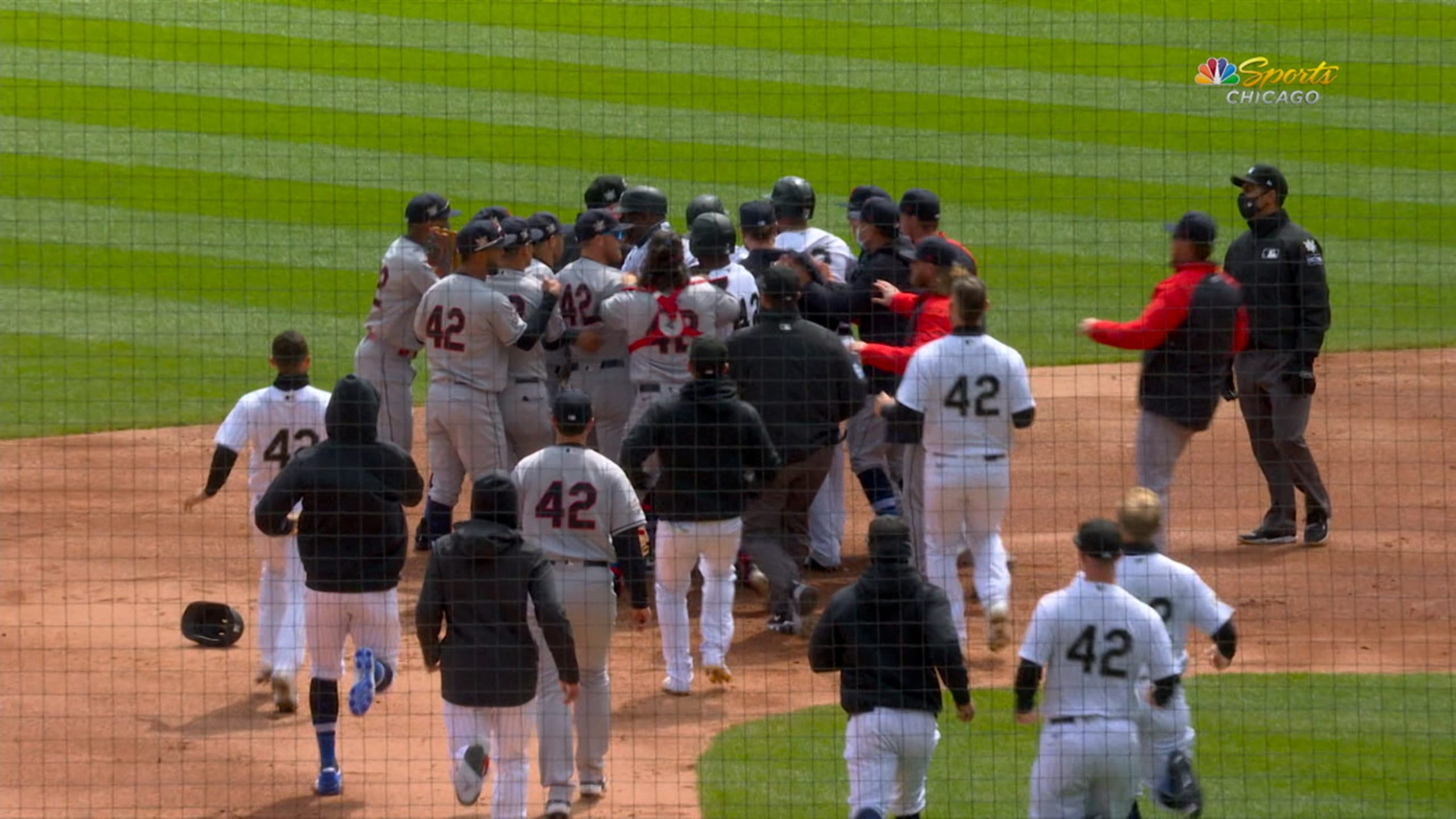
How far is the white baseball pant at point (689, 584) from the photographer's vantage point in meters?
8.19

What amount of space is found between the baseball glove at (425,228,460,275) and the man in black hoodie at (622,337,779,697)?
7.62 feet

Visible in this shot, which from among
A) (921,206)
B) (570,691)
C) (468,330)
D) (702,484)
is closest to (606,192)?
(468,330)

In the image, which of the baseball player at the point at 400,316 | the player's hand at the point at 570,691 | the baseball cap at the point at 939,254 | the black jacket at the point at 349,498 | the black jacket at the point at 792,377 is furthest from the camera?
the baseball player at the point at 400,316

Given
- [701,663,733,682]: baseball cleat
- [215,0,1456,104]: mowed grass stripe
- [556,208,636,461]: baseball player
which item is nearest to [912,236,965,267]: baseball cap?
[556,208,636,461]: baseball player

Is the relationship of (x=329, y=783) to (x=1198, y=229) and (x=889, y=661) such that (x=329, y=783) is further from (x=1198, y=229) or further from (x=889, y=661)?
(x=1198, y=229)

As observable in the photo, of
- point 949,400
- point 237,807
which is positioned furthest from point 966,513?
point 237,807

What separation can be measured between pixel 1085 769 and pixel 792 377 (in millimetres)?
3026

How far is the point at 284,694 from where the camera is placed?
809 cm

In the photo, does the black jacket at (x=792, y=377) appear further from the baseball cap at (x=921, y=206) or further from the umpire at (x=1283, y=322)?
the umpire at (x=1283, y=322)

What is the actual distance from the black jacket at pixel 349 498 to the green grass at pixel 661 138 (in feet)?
20.8

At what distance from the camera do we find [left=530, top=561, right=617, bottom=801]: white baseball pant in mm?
7156

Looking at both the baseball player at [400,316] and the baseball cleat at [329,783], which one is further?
the baseball player at [400,316]

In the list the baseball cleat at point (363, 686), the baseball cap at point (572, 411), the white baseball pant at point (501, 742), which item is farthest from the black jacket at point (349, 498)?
the white baseball pant at point (501, 742)

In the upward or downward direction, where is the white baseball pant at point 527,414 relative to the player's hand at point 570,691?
upward
